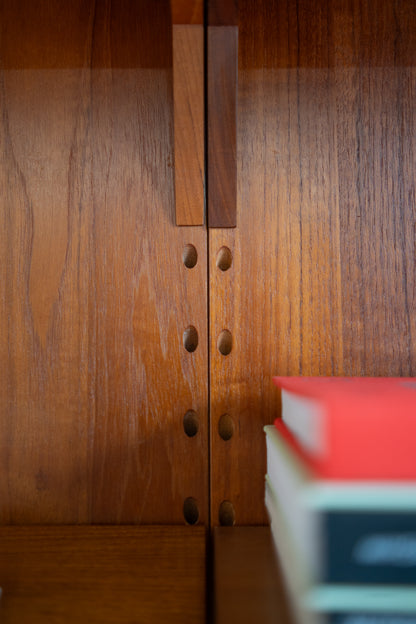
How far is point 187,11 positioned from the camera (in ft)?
1.69

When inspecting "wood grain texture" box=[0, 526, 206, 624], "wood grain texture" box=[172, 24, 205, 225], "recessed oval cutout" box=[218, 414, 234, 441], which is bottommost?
"wood grain texture" box=[0, 526, 206, 624]

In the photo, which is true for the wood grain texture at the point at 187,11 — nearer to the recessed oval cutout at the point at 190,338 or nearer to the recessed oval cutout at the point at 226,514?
the recessed oval cutout at the point at 190,338

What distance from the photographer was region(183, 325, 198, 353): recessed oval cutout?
0.61 meters

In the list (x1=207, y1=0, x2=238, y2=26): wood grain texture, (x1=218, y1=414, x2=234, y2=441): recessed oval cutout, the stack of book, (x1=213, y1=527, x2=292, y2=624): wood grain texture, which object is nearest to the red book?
the stack of book

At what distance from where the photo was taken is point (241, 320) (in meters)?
0.61

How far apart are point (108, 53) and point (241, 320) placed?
1.17 ft

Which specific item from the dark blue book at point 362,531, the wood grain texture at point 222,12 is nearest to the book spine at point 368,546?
the dark blue book at point 362,531

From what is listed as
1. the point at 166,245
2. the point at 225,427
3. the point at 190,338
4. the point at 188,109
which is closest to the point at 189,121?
the point at 188,109

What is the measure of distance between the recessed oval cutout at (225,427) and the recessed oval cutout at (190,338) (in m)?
0.09

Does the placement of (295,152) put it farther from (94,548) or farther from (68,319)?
(94,548)

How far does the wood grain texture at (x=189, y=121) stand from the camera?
0.54m

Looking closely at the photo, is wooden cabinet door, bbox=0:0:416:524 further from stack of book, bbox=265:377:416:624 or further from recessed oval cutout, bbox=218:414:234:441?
stack of book, bbox=265:377:416:624

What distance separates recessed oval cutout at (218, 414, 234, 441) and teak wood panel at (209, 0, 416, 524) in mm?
85

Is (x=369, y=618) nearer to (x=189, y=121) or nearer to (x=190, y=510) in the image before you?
(x=190, y=510)
